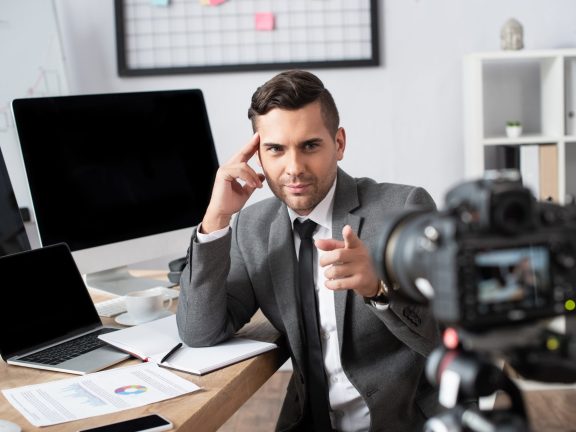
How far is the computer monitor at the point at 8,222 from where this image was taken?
1.54 meters

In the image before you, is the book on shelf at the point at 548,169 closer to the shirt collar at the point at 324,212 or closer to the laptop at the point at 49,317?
the shirt collar at the point at 324,212

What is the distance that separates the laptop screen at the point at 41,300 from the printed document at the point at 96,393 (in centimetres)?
20

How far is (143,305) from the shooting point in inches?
62.8

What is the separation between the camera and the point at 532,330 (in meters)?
0.72

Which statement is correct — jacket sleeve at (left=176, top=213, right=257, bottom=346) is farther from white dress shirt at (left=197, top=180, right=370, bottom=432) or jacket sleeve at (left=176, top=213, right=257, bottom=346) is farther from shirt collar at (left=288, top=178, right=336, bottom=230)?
shirt collar at (left=288, top=178, right=336, bottom=230)

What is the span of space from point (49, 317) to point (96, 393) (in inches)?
12.8

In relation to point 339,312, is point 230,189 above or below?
above

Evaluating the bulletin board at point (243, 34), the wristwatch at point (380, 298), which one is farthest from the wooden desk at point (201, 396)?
the bulletin board at point (243, 34)

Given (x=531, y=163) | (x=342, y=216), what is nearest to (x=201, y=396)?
(x=342, y=216)

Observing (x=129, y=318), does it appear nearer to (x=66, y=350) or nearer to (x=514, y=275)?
(x=66, y=350)

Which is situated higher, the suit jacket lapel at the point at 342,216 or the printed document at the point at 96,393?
the suit jacket lapel at the point at 342,216

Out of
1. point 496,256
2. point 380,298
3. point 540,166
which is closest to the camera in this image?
point 496,256

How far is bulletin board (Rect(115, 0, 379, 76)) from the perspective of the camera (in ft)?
9.43

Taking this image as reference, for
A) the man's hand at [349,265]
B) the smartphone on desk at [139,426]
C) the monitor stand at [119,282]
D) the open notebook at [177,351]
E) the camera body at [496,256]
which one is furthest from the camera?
the monitor stand at [119,282]
